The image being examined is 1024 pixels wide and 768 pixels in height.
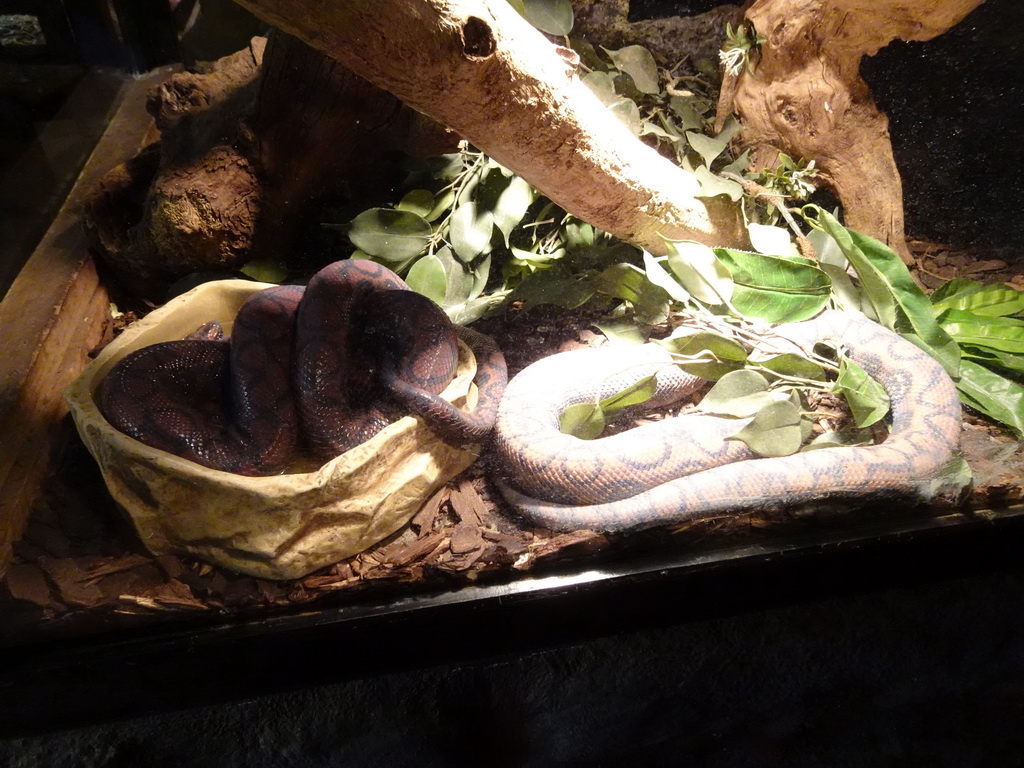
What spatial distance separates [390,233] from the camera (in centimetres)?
236

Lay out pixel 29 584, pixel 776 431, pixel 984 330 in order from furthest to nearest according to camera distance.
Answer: pixel 984 330, pixel 776 431, pixel 29 584

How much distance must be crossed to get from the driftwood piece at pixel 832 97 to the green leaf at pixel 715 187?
34 centimetres

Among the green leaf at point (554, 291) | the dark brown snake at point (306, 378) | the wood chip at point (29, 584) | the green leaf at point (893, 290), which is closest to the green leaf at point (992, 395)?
the green leaf at point (893, 290)

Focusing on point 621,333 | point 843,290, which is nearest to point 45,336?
point 621,333

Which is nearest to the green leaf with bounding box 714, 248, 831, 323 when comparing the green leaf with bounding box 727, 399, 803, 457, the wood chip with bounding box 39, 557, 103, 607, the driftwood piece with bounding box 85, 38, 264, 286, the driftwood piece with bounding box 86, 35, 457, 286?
the green leaf with bounding box 727, 399, 803, 457

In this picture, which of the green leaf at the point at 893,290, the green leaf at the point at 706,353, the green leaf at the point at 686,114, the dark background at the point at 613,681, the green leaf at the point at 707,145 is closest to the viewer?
the dark background at the point at 613,681

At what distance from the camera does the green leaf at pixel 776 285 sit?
2098mm

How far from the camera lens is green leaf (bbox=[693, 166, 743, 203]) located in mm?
2471

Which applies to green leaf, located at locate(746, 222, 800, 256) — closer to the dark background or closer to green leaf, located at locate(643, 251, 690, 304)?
green leaf, located at locate(643, 251, 690, 304)

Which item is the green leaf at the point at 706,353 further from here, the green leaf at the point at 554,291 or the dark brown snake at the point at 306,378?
the dark brown snake at the point at 306,378

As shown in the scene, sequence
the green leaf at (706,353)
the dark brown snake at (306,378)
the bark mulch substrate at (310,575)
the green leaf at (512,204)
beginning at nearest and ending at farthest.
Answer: the bark mulch substrate at (310,575)
the dark brown snake at (306,378)
the green leaf at (706,353)
the green leaf at (512,204)

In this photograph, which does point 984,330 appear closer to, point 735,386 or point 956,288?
point 956,288

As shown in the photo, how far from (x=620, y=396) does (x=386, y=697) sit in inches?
46.5

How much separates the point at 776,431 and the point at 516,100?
131 cm
